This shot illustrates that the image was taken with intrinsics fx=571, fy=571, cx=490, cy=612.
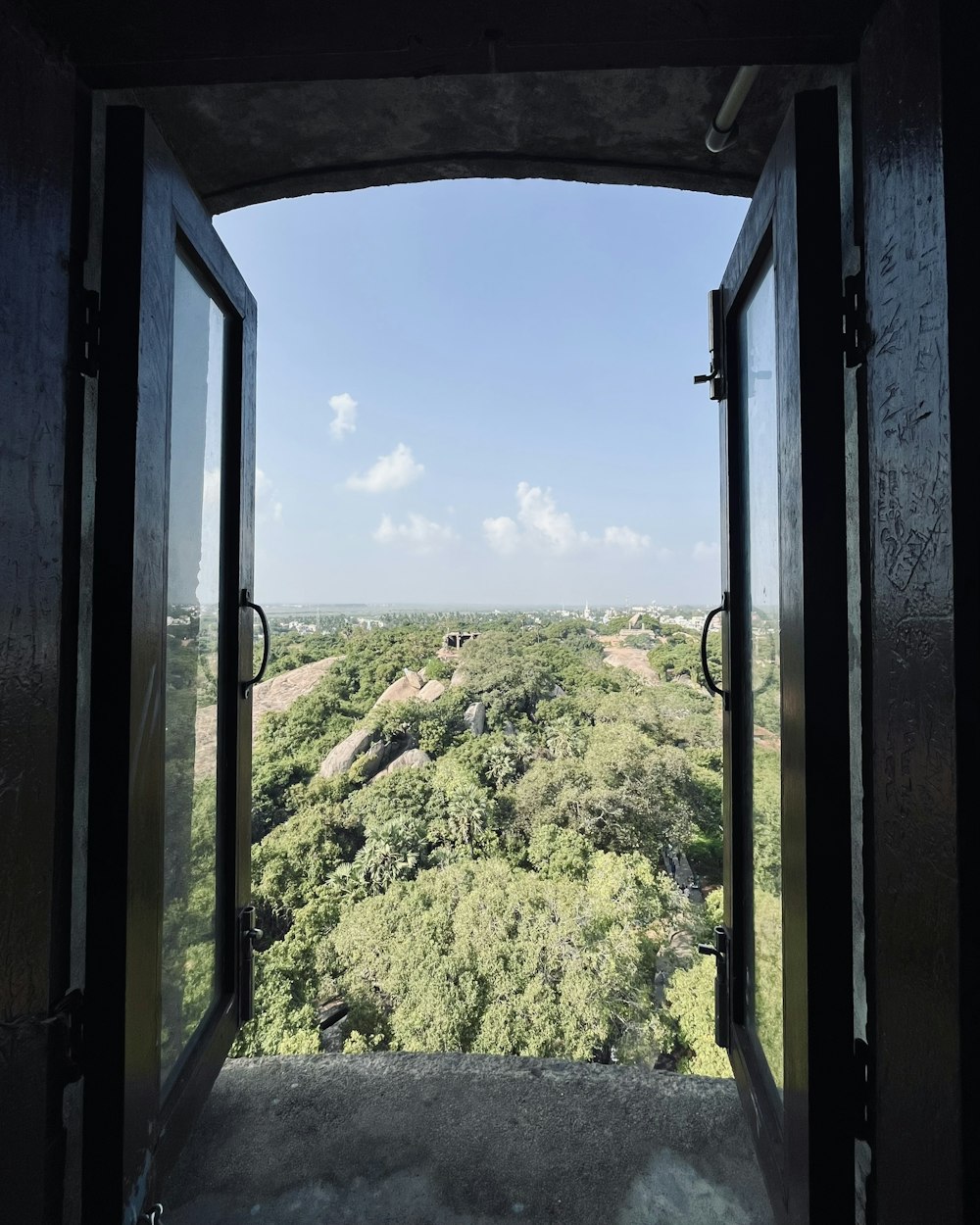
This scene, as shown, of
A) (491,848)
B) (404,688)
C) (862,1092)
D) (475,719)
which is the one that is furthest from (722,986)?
(404,688)

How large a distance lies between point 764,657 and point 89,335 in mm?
1230

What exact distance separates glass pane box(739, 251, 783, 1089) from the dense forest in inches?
246

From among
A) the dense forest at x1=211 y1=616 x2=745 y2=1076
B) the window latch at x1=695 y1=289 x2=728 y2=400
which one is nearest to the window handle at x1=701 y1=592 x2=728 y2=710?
the window latch at x1=695 y1=289 x2=728 y2=400

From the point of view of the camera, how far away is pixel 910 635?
2.05 feet

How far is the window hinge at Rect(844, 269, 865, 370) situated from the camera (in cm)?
76

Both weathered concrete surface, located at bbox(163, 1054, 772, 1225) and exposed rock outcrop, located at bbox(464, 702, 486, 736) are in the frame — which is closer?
weathered concrete surface, located at bbox(163, 1054, 772, 1225)

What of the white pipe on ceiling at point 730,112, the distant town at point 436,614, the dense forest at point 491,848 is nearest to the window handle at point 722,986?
the white pipe on ceiling at point 730,112

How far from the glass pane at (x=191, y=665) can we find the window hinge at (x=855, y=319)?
1.10m

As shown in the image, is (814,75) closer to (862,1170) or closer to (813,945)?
(813,945)

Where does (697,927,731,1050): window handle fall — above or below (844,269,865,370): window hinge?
below

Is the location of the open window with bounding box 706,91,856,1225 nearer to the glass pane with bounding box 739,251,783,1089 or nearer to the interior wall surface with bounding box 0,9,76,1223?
the glass pane with bounding box 739,251,783,1089

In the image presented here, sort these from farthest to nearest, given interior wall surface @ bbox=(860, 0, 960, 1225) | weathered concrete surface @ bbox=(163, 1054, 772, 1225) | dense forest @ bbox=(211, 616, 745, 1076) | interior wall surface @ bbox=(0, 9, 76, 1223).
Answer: dense forest @ bbox=(211, 616, 745, 1076) → weathered concrete surface @ bbox=(163, 1054, 772, 1225) → interior wall surface @ bbox=(0, 9, 76, 1223) → interior wall surface @ bbox=(860, 0, 960, 1225)

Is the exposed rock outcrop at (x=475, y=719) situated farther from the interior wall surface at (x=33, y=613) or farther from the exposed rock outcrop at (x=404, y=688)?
the interior wall surface at (x=33, y=613)

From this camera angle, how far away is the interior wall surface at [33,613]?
Answer: 66 cm
